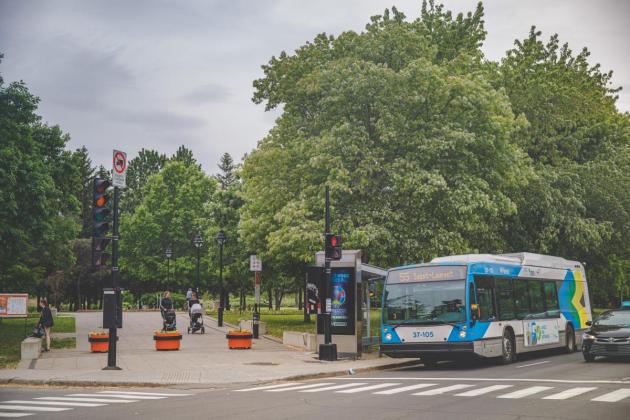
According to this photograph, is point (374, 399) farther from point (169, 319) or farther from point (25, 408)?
point (169, 319)

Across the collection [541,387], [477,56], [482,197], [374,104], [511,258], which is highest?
[477,56]

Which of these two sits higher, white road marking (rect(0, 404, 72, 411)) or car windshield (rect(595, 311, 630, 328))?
car windshield (rect(595, 311, 630, 328))

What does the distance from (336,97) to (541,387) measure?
1727 cm

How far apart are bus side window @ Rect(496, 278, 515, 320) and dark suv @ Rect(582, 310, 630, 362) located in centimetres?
227

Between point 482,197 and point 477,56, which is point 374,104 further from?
point 477,56

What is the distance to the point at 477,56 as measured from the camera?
3769cm

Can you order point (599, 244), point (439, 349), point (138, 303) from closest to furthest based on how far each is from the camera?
point (439, 349), point (599, 244), point (138, 303)

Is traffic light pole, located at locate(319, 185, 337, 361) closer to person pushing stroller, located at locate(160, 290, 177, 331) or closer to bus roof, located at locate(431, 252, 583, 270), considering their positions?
bus roof, located at locate(431, 252, 583, 270)

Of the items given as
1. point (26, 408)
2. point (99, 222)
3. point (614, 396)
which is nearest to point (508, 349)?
point (614, 396)

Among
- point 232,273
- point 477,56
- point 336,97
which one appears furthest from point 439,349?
point 232,273

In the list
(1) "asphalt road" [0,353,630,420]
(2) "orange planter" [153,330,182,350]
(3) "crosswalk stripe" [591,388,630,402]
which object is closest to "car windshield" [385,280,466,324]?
(1) "asphalt road" [0,353,630,420]

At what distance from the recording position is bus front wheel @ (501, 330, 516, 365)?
20969 millimetres

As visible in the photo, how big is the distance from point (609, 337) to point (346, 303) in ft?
25.4

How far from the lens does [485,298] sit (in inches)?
804
